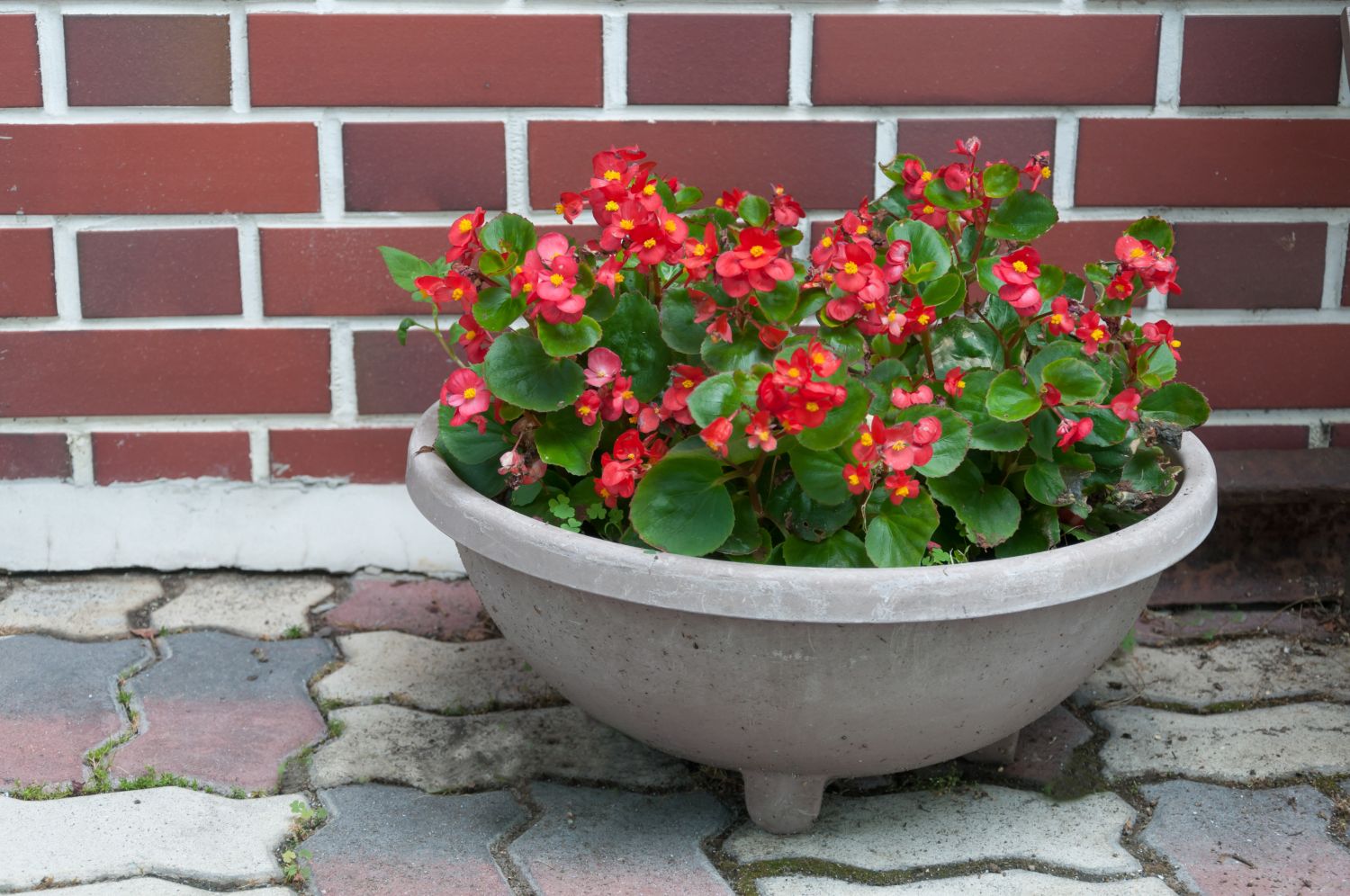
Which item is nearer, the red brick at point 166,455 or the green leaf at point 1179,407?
the green leaf at point 1179,407

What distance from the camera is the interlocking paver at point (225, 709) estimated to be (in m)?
1.53

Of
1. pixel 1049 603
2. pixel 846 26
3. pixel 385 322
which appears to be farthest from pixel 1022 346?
pixel 385 322

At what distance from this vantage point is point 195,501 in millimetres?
1965

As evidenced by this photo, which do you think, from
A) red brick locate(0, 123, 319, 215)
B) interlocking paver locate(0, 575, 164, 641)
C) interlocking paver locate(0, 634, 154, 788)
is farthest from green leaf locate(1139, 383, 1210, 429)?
interlocking paver locate(0, 575, 164, 641)

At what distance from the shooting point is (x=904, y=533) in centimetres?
127

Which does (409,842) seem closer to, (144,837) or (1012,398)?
(144,837)

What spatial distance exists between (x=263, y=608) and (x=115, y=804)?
49 cm

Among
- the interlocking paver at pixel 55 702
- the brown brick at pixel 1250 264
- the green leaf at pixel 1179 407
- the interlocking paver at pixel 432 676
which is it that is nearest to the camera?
the green leaf at pixel 1179 407

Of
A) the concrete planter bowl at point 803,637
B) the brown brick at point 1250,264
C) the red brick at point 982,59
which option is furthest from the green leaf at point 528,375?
the brown brick at point 1250,264

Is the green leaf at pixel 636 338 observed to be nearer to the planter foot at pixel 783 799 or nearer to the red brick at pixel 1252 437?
the planter foot at pixel 783 799

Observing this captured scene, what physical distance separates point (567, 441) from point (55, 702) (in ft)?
2.46

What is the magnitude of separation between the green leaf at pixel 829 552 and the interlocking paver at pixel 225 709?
634mm

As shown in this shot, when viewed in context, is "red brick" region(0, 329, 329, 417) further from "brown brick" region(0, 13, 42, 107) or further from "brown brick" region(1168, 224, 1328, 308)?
"brown brick" region(1168, 224, 1328, 308)

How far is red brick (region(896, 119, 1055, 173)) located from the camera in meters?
1.85
